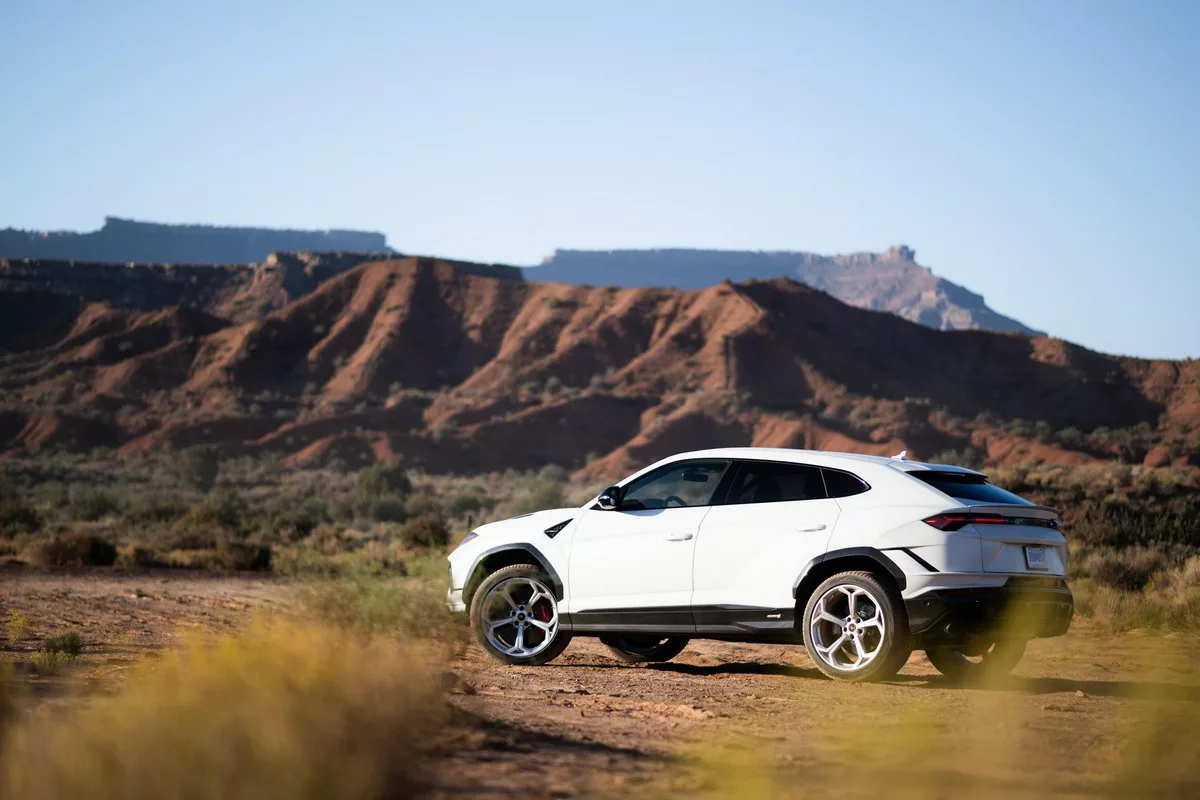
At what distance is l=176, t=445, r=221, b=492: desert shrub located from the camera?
58.5 metres

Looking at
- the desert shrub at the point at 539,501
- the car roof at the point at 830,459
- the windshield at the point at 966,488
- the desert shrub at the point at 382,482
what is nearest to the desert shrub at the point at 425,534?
the desert shrub at the point at 539,501

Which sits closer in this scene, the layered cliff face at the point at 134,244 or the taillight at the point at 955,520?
the taillight at the point at 955,520

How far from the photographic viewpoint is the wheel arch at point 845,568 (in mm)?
8555

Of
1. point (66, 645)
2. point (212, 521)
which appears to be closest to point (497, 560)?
point (66, 645)

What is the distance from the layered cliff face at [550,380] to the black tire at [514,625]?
54913 millimetres

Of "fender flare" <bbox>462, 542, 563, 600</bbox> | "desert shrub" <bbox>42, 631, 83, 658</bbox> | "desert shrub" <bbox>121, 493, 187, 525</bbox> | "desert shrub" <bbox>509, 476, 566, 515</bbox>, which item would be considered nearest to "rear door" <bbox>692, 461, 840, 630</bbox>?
"fender flare" <bbox>462, 542, 563, 600</bbox>

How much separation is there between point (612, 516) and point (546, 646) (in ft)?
3.88

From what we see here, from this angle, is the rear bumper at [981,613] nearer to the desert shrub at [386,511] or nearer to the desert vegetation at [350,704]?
the desert vegetation at [350,704]

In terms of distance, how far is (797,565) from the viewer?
8.91 m

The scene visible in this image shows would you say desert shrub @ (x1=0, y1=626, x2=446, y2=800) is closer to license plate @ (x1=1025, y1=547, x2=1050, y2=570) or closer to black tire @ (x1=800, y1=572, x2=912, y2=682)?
black tire @ (x1=800, y1=572, x2=912, y2=682)

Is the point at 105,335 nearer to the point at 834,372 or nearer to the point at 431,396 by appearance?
the point at 431,396

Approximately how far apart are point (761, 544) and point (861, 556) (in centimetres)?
71

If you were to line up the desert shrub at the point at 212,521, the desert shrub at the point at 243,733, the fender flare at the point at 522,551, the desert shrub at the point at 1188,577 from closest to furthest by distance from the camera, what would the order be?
the desert shrub at the point at 243,733 → the fender flare at the point at 522,551 → the desert shrub at the point at 1188,577 → the desert shrub at the point at 212,521

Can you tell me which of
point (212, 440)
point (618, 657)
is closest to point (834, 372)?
point (212, 440)
